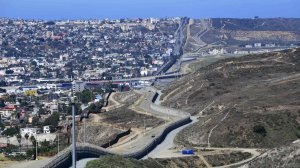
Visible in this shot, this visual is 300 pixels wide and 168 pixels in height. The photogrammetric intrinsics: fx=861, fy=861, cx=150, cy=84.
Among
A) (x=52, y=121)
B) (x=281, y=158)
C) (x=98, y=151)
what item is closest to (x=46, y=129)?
(x=52, y=121)

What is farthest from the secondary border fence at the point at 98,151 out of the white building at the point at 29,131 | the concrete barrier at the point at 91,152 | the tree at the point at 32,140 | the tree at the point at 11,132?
the tree at the point at 11,132

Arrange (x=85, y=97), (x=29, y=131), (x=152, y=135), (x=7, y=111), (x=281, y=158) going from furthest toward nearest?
(x=85, y=97) → (x=7, y=111) → (x=29, y=131) → (x=152, y=135) → (x=281, y=158)

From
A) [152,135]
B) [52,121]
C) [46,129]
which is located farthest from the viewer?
[52,121]

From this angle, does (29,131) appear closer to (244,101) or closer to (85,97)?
(244,101)

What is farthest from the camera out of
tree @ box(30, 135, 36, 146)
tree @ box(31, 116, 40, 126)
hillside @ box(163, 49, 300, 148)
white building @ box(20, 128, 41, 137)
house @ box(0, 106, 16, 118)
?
house @ box(0, 106, 16, 118)

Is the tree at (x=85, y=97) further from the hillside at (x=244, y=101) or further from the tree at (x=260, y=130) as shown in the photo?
the tree at (x=260, y=130)

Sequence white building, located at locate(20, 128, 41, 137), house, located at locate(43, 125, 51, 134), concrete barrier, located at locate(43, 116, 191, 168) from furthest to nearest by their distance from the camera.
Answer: white building, located at locate(20, 128, 41, 137)
house, located at locate(43, 125, 51, 134)
concrete barrier, located at locate(43, 116, 191, 168)

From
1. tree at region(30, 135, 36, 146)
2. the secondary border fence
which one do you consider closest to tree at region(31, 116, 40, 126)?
tree at region(30, 135, 36, 146)

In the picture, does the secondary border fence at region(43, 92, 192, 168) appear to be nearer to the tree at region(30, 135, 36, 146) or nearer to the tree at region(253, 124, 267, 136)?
the tree at region(253, 124, 267, 136)
